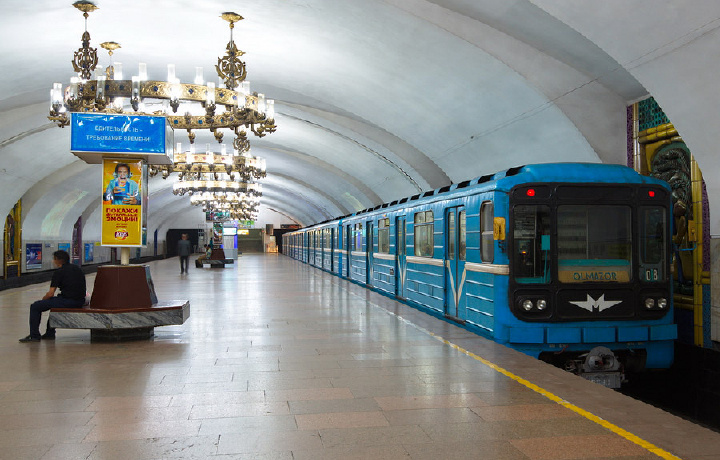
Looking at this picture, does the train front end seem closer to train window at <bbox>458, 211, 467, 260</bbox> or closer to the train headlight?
the train headlight

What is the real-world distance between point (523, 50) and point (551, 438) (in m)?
7.09

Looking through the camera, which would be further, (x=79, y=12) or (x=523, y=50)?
(x=79, y=12)

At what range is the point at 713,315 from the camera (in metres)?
7.54

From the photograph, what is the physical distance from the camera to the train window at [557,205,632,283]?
6.79m

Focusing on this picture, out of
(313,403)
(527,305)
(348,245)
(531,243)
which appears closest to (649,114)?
(531,243)

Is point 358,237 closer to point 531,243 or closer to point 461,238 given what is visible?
point 461,238

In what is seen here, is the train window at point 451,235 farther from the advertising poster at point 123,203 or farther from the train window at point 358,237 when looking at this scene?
the train window at point 358,237

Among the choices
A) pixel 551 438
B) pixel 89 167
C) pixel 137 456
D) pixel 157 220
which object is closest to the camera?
pixel 137 456

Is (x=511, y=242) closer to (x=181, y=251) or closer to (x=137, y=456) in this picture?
(x=137, y=456)

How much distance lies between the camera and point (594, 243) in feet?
22.6

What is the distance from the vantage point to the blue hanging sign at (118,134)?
7.77 m

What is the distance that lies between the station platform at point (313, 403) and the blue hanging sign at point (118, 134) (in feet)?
7.91

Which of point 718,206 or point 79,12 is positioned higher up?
point 79,12

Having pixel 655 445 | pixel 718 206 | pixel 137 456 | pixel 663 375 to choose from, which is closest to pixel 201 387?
pixel 137 456
